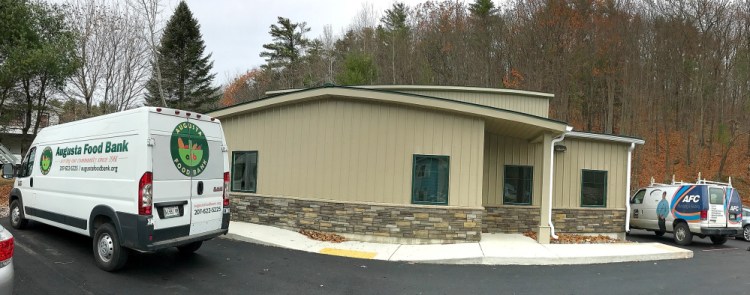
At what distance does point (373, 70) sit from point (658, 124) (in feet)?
60.9

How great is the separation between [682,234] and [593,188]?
358cm

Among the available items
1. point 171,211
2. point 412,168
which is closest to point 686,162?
point 412,168

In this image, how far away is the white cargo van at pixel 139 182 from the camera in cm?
557

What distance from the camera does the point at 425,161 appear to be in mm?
8969

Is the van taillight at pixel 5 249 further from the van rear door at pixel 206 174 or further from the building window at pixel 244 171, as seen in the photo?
the building window at pixel 244 171

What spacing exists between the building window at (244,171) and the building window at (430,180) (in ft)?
14.0

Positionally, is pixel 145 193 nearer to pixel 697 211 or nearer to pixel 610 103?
pixel 697 211

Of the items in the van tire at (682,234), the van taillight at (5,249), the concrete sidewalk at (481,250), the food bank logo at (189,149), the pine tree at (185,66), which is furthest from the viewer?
the pine tree at (185,66)

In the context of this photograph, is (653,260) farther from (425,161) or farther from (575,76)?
(575,76)

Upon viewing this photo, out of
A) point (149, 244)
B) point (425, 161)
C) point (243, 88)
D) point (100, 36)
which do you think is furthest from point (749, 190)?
point (243, 88)

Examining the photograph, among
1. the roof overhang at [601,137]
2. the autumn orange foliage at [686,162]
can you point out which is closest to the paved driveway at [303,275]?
the roof overhang at [601,137]

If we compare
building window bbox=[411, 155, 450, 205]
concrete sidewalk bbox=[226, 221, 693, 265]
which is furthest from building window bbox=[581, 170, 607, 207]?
building window bbox=[411, 155, 450, 205]

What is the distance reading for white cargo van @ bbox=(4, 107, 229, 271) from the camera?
5574mm

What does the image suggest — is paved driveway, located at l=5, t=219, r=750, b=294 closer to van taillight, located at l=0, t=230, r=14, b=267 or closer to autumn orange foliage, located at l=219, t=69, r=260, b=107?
van taillight, located at l=0, t=230, r=14, b=267
